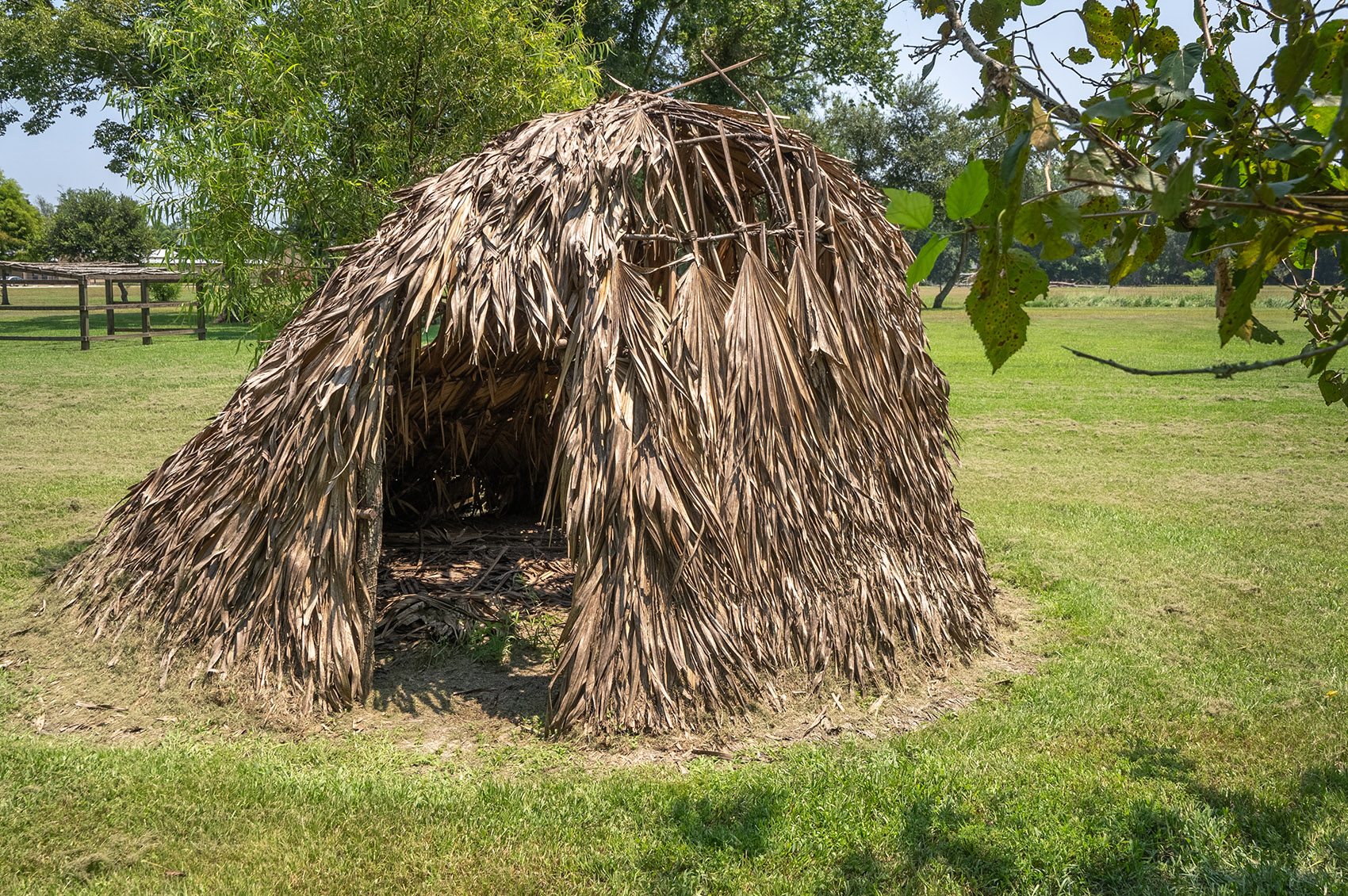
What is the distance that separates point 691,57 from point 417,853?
78.3 feet

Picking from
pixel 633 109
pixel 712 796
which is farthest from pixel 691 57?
pixel 712 796

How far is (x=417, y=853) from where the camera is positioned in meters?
3.61

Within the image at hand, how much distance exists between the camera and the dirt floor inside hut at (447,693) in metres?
4.50

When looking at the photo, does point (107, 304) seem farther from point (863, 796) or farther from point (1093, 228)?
point (1093, 228)

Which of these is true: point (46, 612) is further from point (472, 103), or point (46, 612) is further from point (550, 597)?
point (472, 103)

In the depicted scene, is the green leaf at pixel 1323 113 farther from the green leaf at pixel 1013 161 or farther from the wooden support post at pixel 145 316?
the wooden support post at pixel 145 316

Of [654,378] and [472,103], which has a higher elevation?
[472,103]

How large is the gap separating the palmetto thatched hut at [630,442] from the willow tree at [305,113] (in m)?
1.86

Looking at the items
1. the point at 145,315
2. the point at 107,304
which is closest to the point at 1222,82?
the point at 145,315

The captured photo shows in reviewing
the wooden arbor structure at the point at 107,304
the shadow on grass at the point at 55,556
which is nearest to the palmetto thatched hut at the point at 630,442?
the shadow on grass at the point at 55,556

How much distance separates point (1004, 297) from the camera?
1.86m

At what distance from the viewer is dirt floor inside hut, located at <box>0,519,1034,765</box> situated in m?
4.50

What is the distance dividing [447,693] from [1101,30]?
420 cm

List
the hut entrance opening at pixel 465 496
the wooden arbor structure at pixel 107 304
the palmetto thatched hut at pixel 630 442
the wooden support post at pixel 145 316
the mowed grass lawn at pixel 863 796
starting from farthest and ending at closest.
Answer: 1. the wooden support post at pixel 145 316
2. the wooden arbor structure at pixel 107 304
3. the hut entrance opening at pixel 465 496
4. the palmetto thatched hut at pixel 630 442
5. the mowed grass lawn at pixel 863 796
